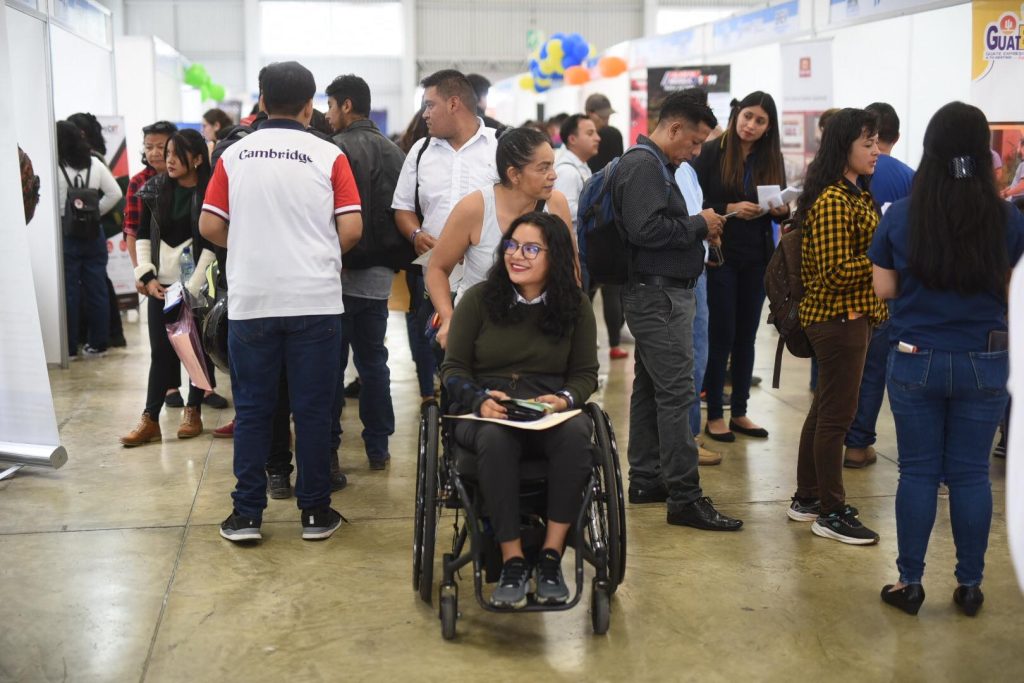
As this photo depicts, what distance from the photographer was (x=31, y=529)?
145 inches

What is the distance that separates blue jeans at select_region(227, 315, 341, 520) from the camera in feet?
11.1

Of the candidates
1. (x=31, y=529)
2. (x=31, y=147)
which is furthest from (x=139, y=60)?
(x=31, y=529)

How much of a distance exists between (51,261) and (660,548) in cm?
452

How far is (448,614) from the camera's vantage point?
9.10ft

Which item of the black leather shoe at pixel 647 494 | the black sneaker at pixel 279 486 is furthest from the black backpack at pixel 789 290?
the black sneaker at pixel 279 486

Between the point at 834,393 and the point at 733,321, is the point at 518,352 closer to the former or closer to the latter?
the point at 834,393

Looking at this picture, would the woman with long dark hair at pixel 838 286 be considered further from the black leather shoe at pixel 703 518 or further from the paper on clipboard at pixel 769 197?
the paper on clipboard at pixel 769 197

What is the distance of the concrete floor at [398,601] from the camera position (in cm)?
267

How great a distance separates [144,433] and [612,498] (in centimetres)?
276

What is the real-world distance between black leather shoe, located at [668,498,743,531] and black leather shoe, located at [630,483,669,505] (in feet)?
0.78

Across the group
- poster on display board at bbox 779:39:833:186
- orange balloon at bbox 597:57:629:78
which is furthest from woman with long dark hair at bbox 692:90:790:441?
orange balloon at bbox 597:57:629:78

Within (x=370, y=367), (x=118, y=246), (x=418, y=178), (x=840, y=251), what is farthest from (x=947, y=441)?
(x=118, y=246)

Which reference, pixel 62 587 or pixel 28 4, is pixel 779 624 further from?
pixel 28 4

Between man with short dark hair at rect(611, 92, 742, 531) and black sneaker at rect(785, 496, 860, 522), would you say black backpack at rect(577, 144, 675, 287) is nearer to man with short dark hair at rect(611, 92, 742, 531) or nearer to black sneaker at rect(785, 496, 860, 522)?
man with short dark hair at rect(611, 92, 742, 531)
